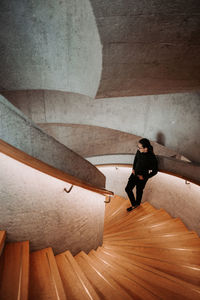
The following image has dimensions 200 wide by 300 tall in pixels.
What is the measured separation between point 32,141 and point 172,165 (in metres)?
3.53

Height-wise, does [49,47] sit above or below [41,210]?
above

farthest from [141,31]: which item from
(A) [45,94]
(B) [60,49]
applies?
(A) [45,94]

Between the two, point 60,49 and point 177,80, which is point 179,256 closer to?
point 177,80

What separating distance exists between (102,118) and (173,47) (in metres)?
3.72

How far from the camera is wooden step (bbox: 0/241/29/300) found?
1.35 metres

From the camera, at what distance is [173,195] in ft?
15.2

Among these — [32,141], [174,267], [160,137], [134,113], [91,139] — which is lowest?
[174,267]

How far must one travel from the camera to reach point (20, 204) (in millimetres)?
1913

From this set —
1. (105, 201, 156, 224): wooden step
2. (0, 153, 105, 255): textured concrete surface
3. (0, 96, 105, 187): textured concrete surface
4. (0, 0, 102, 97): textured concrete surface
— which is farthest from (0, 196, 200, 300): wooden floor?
(0, 0, 102, 97): textured concrete surface

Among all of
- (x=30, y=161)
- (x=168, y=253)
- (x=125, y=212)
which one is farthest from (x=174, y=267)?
(x=30, y=161)

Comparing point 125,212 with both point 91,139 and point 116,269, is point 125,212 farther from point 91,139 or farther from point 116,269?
point 91,139

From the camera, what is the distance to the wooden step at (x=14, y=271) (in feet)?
4.43

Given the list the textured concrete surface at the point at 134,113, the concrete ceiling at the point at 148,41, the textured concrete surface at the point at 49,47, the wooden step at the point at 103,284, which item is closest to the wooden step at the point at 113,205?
the textured concrete surface at the point at 134,113

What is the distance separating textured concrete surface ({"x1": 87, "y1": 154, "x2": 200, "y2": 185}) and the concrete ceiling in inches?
71.6
